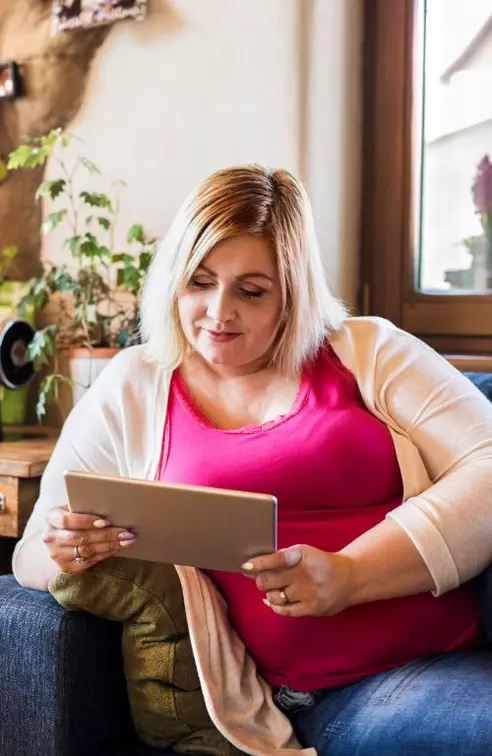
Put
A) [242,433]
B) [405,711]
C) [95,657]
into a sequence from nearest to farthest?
[405,711] → [95,657] → [242,433]

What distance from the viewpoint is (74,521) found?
105cm

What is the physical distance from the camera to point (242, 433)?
1224 millimetres

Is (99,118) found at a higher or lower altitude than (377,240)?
higher

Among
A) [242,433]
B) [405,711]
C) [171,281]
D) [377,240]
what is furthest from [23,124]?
[405,711]

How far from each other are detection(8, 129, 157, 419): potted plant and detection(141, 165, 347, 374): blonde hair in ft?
1.68

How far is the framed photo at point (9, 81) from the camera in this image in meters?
2.17

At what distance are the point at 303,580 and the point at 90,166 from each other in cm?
130

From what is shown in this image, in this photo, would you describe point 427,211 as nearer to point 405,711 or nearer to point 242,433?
point 242,433

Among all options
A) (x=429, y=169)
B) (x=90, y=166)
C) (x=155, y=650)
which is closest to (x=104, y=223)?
(x=90, y=166)

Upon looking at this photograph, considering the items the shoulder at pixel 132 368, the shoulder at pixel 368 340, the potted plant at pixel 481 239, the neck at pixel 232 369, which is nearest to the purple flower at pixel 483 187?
the potted plant at pixel 481 239

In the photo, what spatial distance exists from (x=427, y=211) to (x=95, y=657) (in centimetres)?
126

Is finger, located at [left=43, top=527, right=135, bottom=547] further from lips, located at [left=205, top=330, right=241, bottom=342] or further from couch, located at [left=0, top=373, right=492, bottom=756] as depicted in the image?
lips, located at [left=205, top=330, right=241, bottom=342]

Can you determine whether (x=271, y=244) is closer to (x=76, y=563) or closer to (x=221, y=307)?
(x=221, y=307)

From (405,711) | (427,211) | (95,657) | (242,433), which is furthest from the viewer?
(427,211)
